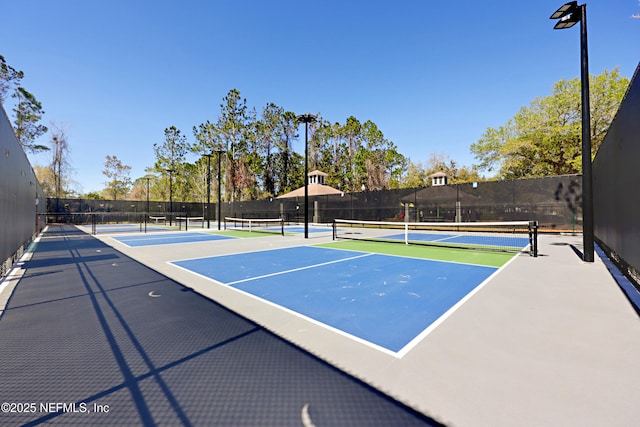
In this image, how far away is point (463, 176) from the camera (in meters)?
50.0

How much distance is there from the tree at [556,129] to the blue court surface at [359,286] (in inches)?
1068

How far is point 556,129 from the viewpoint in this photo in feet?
84.2

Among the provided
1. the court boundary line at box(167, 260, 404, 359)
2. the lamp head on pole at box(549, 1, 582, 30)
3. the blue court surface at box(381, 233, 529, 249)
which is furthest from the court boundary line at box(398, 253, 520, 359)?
the lamp head on pole at box(549, 1, 582, 30)

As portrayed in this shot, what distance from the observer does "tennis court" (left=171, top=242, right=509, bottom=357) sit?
3495 mm

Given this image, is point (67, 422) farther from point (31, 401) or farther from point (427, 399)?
point (427, 399)

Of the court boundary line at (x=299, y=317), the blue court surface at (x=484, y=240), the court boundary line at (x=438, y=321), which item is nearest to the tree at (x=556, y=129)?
the blue court surface at (x=484, y=240)

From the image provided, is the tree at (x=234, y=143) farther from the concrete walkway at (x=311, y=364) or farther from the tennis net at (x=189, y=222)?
the concrete walkway at (x=311, y=364)

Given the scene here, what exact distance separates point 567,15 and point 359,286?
964 centimetres

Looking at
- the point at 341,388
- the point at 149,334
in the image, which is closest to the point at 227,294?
the point at 149,334

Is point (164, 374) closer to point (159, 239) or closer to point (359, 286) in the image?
point (359, 286)

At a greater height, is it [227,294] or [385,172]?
[385,172]

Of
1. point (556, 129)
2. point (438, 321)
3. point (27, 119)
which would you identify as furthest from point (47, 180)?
point (556, 129)

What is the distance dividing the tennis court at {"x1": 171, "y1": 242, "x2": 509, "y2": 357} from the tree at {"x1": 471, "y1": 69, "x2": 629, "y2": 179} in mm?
25733

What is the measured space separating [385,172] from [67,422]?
5026 cm
